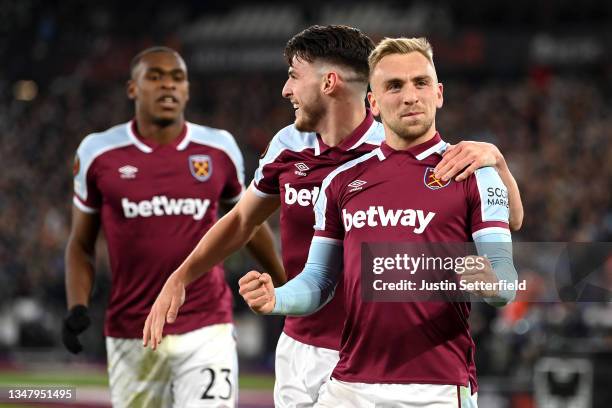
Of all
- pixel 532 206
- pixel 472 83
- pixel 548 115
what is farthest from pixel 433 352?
pixel 472 83

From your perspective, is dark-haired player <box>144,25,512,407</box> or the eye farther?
dark-haired player <box>144,25,512,407</box>

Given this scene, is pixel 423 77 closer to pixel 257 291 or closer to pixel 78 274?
pixel 257 291

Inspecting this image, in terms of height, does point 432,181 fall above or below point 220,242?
above

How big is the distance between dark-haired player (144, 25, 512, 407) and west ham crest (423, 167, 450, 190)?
1.01 metres

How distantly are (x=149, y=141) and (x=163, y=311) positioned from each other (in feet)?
6.42

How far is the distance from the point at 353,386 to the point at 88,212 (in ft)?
9.09

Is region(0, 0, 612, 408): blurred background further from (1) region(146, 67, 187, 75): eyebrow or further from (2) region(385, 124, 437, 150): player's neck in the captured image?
(2) region(385, 124, 437, 150): player's neck

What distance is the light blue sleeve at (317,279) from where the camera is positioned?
385cm

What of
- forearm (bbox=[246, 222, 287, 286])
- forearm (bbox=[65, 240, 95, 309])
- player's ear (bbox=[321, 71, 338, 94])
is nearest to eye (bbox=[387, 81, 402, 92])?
player's ear (bbox=[321, 71, 338, 94])

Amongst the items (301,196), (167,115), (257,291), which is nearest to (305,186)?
(301,196)

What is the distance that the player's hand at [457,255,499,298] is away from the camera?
3344mm

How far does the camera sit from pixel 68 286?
6.20m

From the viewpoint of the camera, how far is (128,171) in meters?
6.02

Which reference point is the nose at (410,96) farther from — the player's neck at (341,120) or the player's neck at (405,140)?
the player's neck at (341,120)
